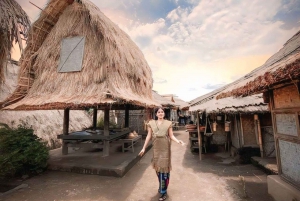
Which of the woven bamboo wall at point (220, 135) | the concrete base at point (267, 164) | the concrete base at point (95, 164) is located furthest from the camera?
the woven bamboo wall at point (220, 135)

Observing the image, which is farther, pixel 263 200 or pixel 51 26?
pixel 51 26

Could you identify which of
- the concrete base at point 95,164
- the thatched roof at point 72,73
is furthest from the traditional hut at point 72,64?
the concrete base at point 95,164

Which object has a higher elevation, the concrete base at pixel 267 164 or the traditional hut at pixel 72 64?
the traditional hut at pixel 72 64

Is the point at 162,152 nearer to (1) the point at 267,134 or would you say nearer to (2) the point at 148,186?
(2) the point at 148,186

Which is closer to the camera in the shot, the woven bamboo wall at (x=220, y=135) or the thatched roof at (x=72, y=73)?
the thatched roof at (x=72, y=73)

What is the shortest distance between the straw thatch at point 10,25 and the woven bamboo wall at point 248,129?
9.30 metres

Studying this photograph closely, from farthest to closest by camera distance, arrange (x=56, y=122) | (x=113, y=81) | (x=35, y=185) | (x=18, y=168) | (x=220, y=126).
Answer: (x=56, y=122)
(x=220, y=126)
(x=113, y=81)
(x=18, y=168)
(x=35, y=185)

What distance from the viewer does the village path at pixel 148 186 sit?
155 inches

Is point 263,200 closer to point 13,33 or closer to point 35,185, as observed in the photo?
point 35,185

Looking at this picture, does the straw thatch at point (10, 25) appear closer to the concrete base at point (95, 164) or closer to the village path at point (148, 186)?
the concrete base at point (95, 164)

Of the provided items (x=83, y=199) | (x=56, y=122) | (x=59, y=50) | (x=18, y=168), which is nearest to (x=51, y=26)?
(x=59, y=50)

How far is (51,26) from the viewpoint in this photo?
7469mm

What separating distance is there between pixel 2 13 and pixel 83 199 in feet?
19.0

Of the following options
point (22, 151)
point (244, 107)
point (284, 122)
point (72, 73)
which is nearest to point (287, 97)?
point (284, 122)
